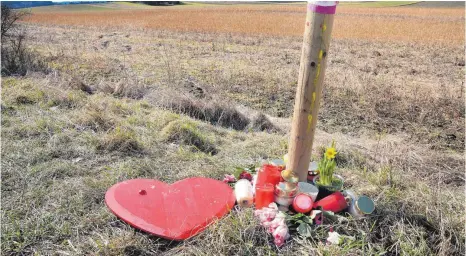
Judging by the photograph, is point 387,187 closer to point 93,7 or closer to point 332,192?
point 332,192

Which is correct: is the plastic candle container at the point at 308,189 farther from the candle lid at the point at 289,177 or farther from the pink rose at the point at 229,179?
the pink rose at the point at 229,179

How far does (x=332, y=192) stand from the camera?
7.54 feet

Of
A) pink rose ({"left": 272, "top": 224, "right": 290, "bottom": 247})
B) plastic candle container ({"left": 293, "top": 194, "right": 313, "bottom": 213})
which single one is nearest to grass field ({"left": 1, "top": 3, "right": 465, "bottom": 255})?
pink rose ({"left": 272, "top": 224, "right": 290, "bottom": 247})

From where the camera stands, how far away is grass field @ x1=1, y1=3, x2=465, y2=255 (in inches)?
78.9

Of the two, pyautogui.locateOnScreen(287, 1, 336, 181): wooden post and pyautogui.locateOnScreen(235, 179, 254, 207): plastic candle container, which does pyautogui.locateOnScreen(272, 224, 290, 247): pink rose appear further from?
pyautogui.locateOnScreen(287, 1, 336, 181): wooden post

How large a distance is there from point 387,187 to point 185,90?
4.07m

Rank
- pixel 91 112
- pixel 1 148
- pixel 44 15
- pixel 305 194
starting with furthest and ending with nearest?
pixel 44 15
pixel 91 112
pixel 1 148
pixel 305 194

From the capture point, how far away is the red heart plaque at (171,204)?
2.06 m

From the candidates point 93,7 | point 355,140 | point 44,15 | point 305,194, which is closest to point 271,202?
point 305,194

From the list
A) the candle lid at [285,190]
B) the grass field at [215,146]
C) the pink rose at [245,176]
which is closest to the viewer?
the grass field at [215,146]

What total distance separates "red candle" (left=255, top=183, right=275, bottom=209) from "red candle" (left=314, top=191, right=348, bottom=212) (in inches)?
12.3

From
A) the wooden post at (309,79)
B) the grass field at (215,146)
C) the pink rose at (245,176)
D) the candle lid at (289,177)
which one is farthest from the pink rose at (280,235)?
the pink rose at (245,176)

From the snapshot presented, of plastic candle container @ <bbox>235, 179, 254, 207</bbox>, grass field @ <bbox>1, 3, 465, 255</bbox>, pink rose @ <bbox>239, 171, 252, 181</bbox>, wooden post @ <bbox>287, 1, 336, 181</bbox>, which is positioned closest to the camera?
wooden post @ <bbox>287, 1, 336, 181</bbox>

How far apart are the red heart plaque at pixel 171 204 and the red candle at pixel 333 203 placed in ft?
2.07
